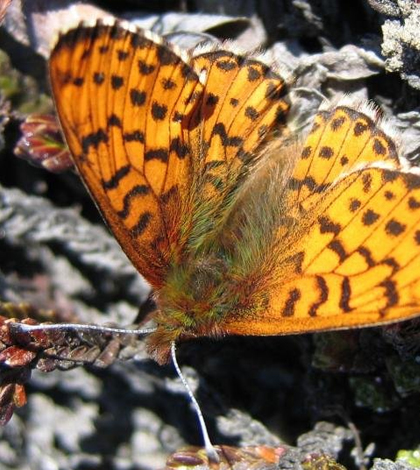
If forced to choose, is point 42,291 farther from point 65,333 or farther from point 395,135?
point 395,135

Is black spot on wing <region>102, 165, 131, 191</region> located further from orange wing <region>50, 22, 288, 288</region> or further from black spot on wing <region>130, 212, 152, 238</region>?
black spot on wing <region>130, 212, 152, 238</region>

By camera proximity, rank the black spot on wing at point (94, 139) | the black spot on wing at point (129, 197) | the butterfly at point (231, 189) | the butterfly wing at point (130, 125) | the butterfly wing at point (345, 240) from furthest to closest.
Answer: the black spot on wing at point (129, 197)
the black spot on wing at point (94, 139)
the butterfly wing at point (130, 125)
the butterfly at point (231, 189)
the butterfly wing at point (345, 240)

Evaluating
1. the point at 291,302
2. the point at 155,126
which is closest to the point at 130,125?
the point at 155,126

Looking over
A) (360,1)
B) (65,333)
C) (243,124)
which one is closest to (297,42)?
(360,1)

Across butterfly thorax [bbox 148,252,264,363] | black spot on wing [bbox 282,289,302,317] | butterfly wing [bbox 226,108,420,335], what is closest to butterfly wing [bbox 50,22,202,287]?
butterfly thorax [bbox 148,252,264,363]

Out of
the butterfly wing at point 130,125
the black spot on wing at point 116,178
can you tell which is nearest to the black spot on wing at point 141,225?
the butterfly wing at point 130,125

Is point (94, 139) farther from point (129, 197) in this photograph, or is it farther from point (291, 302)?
point (291, 302)

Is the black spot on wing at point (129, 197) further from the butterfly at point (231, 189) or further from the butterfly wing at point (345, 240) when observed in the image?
the butterfly wing at point (345, 240)
